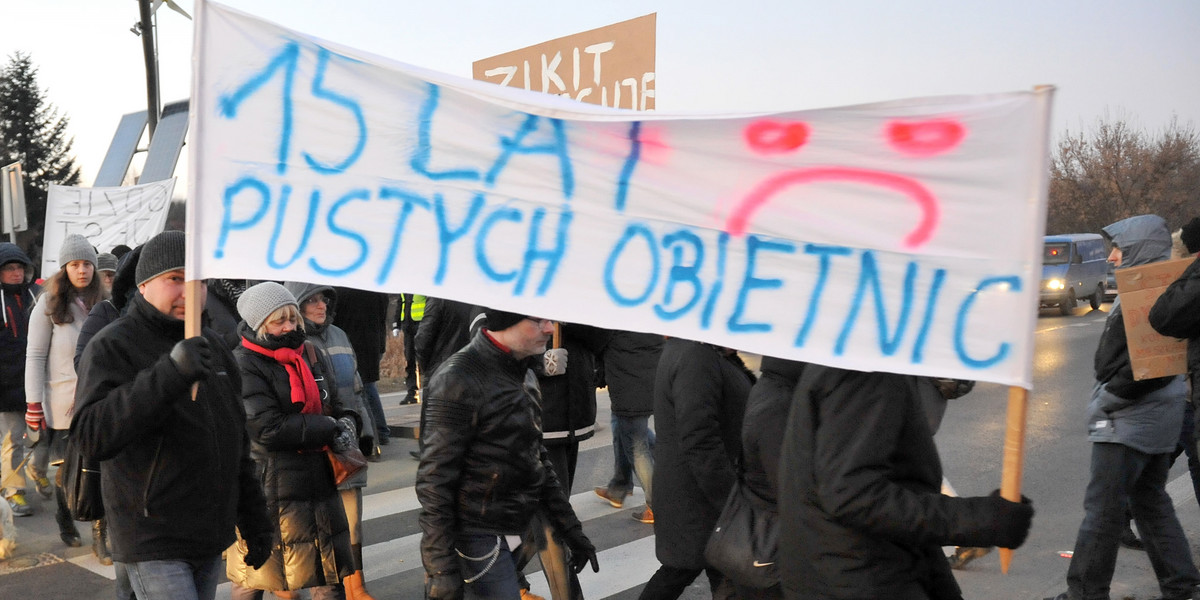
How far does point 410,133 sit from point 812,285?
127cm

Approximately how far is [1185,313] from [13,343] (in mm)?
7402

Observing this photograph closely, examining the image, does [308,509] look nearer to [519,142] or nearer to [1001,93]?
[519,142]

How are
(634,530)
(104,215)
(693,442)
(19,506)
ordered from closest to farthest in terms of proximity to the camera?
(693,442) < (634,530) < (19,506) < (104,215)

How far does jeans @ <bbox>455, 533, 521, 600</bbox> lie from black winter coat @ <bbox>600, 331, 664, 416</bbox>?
3152mm

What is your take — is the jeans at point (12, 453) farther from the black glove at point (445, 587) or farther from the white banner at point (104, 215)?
the black glove at point (445, 587)

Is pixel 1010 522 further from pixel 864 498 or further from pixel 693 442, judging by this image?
pixel 693 442

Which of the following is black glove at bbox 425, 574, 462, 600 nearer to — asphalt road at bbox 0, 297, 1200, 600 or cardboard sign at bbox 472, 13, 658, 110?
asphalt road at bbox 0, 297, 1200, 600

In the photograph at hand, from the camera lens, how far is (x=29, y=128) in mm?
49094

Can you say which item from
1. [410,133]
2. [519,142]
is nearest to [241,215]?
[410,133]

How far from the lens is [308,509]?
4512 mm

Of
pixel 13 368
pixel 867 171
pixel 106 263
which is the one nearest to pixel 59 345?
pixel 13 368

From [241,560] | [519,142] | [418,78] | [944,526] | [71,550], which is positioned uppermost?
[418,78]

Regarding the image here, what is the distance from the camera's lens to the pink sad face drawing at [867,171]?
8.50ft

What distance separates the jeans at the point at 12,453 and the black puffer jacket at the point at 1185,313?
712 centimetres
